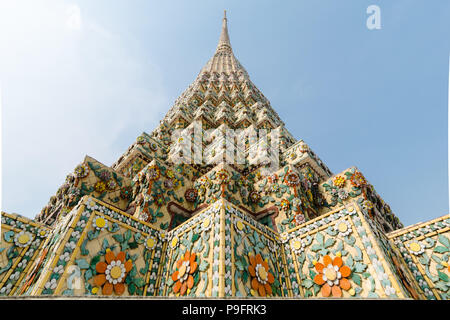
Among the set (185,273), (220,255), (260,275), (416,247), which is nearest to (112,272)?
(185,273)

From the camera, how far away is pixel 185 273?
422 cm

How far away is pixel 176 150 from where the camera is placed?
11688mm

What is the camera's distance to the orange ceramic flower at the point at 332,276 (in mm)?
4242

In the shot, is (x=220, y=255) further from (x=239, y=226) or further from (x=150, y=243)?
(x=150, y=243)

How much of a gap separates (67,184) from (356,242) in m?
8.84

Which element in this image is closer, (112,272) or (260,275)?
(112,272)

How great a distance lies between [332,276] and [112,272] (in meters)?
3.80

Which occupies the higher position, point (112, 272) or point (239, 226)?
point (239, 226)

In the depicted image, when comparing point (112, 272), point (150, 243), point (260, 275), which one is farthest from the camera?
point (150, 243)

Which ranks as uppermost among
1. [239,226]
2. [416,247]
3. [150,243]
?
[239,226]

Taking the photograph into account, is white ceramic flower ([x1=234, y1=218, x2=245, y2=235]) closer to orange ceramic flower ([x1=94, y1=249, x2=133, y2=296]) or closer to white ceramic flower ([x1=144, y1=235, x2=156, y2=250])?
white ceramic flower ([x1=144, y1=235, x2=156, y2=250])

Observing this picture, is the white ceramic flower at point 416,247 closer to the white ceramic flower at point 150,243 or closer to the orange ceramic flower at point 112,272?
the white ceramic flower at point 150,243
